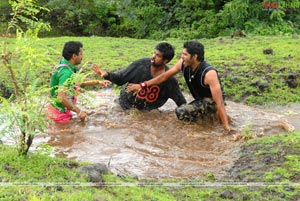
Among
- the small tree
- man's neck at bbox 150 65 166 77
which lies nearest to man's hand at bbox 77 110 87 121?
man's neck at bbox 150 65 166 77

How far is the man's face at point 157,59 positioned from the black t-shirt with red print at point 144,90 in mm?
160

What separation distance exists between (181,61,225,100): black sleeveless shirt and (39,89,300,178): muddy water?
17.4 inches

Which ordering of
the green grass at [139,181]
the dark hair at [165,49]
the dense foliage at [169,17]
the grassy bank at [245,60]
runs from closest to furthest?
1. the green grass at [139,181]
2. the dark hair at [165,49]
3. the grassy bank at [245,60]
4. the dense foliage at [169,17]

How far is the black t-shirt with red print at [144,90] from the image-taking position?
802cm

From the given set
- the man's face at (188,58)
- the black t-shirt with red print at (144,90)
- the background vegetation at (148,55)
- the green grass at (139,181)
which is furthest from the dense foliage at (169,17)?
the man's face at (188,58)

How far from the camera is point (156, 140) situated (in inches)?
284

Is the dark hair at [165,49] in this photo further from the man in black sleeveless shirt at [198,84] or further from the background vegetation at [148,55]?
the background vegetation at [148,55]

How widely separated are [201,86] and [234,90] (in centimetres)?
205

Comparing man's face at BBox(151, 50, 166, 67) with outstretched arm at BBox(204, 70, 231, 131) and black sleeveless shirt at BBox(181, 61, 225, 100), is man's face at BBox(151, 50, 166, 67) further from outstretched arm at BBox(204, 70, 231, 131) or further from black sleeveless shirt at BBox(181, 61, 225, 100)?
outstretched arm at BBox(204, 70, 231, 131)

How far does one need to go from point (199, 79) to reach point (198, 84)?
136mm

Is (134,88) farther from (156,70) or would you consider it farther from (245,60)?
(245,60)

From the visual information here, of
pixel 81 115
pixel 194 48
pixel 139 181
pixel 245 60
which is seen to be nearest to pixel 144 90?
pixel 194 48

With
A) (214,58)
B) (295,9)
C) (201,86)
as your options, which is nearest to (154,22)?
(295,9)

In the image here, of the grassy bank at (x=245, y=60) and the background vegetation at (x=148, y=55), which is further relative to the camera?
the grassy bank at (x=245, y=60)
